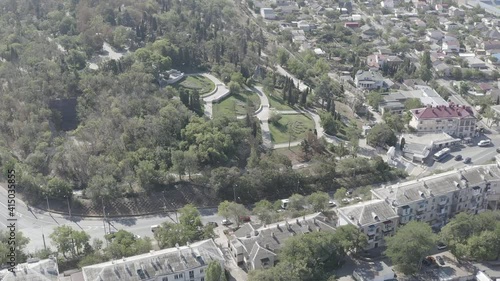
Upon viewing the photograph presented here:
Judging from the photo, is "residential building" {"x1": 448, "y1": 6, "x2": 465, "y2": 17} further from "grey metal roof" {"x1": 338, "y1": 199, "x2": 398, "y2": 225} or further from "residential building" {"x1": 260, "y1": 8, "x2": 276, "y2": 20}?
"grey metal roof" {"x1": 338, "y1": 199, "x2": 398, "y2": 225}

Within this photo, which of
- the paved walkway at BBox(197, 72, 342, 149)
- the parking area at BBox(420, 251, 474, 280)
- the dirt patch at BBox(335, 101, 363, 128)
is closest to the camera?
the parking area at BBox(420, 251, 474, 280)

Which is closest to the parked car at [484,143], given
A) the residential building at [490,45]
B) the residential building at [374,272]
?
the residential building at [374,272]

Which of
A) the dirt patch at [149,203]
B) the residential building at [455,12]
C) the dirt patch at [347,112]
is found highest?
the dirt patch at [149,203]

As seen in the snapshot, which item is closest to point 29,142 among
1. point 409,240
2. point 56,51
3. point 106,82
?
point 106,82

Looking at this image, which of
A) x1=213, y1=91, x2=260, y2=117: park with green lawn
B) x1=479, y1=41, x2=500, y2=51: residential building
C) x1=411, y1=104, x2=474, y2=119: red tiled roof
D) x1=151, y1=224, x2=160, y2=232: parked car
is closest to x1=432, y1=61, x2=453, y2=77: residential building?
x1=479, y1=41, x2=500, y2=51: residential building

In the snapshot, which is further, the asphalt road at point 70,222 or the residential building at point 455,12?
the residential building at point 455,12

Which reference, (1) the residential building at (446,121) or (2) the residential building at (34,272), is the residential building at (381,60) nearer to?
(1) the residential building at (446,121)
